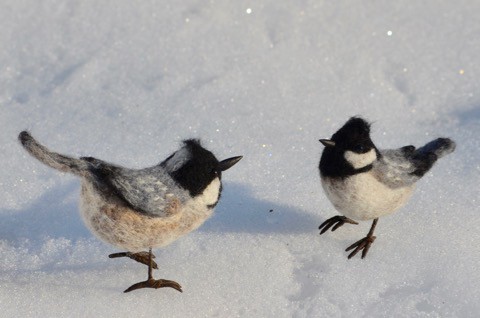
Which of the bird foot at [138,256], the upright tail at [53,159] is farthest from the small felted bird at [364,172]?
the upright tail at [53,159]

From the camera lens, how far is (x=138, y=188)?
2.61 metres

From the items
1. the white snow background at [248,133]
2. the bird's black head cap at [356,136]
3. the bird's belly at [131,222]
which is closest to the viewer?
the bird's belly at [131,222]

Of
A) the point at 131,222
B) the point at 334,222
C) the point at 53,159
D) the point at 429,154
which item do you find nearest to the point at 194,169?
the point at 131,222

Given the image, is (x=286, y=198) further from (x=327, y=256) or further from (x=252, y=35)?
(x=252, y=35)

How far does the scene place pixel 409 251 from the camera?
3.10 meters

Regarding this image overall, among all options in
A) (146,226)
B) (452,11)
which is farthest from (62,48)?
(452,11)

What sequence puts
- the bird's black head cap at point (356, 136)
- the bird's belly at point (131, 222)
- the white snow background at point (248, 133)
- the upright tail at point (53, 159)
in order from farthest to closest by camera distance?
the white snow background at point (248, 133), the bird's black head cap at point (356, 136), the bird's belly at point (131, 222), the upright tail at point (53, 159)

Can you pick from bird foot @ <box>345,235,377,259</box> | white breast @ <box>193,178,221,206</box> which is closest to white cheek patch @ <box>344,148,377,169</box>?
bird foot @ <box>345,235,377,259</box>

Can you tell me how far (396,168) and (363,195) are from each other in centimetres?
20

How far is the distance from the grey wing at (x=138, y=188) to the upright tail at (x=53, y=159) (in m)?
0.05

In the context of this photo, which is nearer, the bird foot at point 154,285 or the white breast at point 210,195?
the white breast at point 210,195

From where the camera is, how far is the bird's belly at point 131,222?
2605mm

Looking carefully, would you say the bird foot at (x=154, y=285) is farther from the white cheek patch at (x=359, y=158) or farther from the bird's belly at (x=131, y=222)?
the white cheek patch at (x=359, y=158)

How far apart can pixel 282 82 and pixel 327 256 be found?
1405 mm
